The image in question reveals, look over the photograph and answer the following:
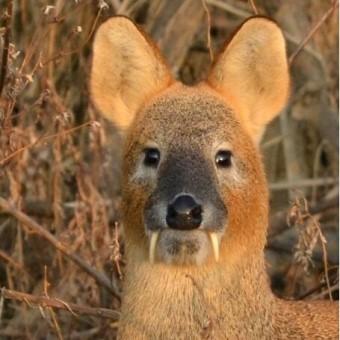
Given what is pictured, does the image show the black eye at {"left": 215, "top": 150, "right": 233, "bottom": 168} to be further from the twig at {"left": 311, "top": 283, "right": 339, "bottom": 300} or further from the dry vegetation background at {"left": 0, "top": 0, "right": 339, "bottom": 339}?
the twig at {"left": 311, "top": 283, "right": 339, "bottom": 300}

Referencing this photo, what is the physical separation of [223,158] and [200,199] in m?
0.31

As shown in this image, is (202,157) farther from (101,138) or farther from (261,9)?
(261,9)

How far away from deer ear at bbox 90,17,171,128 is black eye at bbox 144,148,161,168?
456mm

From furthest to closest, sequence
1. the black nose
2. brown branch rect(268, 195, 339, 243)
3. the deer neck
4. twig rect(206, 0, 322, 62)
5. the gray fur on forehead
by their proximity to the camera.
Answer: twig rect(206, 0, 322, 62) → brown branch rect(268, 195, 339, 243) → the gray fur on forehead → the deer neck → the black nose

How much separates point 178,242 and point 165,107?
0.68 metres

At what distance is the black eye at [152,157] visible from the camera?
14.9 feet

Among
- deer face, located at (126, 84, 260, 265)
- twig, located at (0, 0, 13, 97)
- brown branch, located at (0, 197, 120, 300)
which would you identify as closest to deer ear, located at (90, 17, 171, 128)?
deer face, located at (126, 84, 260, 265)

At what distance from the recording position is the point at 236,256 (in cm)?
451

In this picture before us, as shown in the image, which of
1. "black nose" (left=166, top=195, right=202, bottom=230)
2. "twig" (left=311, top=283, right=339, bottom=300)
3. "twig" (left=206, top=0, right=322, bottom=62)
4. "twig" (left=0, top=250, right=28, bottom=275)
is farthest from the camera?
"twig" (left=206, top=0, right=322, bottom=62)

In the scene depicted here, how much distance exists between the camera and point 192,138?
4547 millimetres

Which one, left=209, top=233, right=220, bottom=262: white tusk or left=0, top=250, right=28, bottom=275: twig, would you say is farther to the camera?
left=0, top=250, right=28, bottom=275: twig

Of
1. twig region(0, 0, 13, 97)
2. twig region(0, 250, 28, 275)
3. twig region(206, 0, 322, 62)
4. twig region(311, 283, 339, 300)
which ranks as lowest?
twig region(0, 250, 28, 275)

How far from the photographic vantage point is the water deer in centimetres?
433

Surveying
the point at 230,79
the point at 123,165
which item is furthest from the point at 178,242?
the point at 230,79
